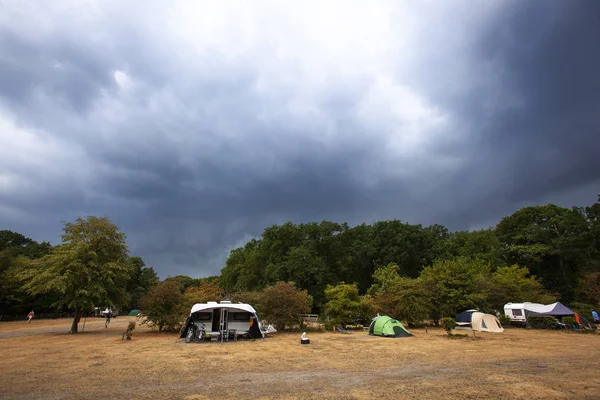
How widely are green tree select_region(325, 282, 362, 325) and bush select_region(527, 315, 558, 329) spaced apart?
1522cm

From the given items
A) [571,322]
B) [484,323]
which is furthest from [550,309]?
[484,323]

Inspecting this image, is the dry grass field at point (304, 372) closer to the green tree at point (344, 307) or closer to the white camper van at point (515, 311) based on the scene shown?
→ the green tree at point (344, 307)

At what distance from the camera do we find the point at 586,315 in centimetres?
2936

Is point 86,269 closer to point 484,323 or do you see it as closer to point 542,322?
point 484,323

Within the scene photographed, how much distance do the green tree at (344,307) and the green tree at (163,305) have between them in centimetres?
1210

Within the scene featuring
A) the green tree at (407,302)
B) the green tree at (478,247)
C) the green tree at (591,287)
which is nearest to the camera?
the green tree at (407,302)

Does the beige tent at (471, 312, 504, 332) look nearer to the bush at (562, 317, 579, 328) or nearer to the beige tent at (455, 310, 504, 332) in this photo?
the beige tent at (455, 310, 504, 332)

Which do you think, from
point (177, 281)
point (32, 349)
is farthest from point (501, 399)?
point (177, 281)

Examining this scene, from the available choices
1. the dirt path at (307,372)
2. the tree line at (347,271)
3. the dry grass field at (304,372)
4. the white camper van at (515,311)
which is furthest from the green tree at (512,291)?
the dry grass field at (304,372)

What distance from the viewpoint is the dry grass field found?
27.0ft

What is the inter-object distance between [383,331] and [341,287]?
6.78 m

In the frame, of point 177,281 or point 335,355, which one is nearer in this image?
point 335,355

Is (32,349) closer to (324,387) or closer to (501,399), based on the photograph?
(324,387)

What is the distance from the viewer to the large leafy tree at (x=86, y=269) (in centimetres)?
2336
